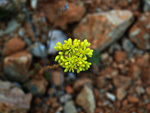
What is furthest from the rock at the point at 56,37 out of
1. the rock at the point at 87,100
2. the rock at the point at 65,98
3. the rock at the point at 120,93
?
the rock at the point at 120,93

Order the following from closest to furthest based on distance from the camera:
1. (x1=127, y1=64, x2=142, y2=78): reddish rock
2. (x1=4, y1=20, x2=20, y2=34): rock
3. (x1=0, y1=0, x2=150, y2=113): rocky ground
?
(x1=0, y1=0, x2=150, y2=113): rocky ground
(x1=127, y1=64, x2=142, y2=78): reddish rock
(x1=4, y1=20, x2=20, y2=34): rock

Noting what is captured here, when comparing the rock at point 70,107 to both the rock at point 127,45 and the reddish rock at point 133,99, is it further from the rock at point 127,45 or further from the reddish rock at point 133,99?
the rock at point 127,45

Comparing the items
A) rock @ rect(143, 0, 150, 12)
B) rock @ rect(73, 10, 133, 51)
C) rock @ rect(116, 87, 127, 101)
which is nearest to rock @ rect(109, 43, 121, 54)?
rock @ rect(73, 10, 133, 51)

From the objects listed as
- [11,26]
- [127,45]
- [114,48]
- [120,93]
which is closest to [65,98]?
[120,93]

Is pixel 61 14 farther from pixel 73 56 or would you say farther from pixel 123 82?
pixel 123 82

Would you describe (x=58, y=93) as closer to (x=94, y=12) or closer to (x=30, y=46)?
(x=30, y=46)

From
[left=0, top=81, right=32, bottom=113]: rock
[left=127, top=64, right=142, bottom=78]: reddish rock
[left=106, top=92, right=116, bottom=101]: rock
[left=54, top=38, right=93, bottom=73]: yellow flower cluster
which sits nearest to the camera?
[left=54, top=38, right=93, bottom=73]: yellow flower cluster

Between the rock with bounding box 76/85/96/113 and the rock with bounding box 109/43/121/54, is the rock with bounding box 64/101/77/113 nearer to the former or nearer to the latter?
the rock with bounding box 76/85/96/113

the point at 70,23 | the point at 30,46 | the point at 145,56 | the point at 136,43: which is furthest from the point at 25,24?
the point at 145,56
